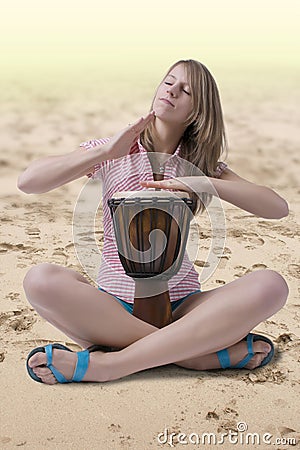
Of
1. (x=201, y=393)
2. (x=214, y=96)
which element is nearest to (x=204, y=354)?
(x=201, y=393)

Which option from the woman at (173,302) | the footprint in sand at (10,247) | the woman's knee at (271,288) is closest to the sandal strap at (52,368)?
the woman at (173,302)

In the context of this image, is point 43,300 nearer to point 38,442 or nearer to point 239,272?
point 38,442

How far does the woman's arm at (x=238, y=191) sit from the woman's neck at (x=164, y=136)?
0.64ft

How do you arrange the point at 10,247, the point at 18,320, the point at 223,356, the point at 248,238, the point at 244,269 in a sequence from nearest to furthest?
the point at 223,356 → the point at 18,320 → the point at 244,269 → the point at 10,247 → the point at 248,238

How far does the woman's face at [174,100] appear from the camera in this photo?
6.70ft

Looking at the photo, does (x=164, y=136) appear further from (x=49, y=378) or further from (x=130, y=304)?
(x=49, y=378)

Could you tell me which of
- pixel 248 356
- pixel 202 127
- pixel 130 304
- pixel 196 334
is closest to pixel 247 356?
pixel 248 356

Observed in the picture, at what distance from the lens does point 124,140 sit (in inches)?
74.4

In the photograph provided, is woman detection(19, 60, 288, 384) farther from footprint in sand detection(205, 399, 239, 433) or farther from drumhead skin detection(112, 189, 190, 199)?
footprint in sand detection(205, 399, 239, 433)

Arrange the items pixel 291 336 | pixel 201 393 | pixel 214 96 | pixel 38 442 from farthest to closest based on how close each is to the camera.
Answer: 1. pixel 291 336
2. pixel 214 96
3. pixel 201 393
4. pixel 38 442

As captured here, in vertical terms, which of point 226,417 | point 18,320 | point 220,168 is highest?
point 220,168

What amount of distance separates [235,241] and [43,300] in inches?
63.2

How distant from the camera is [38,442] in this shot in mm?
1648

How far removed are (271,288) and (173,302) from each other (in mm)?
310
